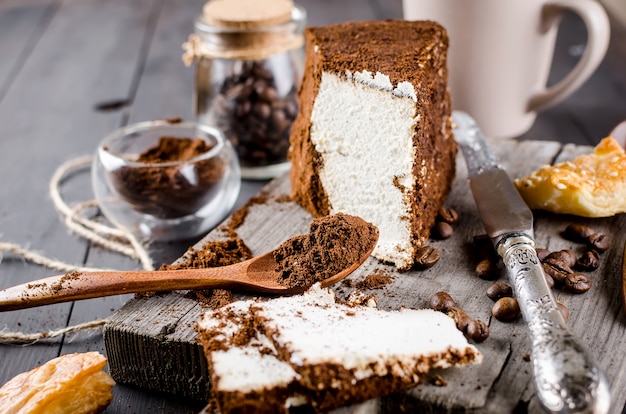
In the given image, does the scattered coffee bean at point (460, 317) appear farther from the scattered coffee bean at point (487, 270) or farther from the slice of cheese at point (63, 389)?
the slice of cheese at point (63, 389)

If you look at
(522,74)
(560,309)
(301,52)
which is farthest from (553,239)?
(301,52)

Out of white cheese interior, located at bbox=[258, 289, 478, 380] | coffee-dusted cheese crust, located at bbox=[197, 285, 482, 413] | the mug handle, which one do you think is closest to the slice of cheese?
coffee-dusted cheese crust, located at bbox=[197, 285, 482, 413]

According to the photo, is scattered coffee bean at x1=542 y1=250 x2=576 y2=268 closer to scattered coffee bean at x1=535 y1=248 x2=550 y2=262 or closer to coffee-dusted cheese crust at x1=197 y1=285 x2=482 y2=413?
scattered coffee bean at x1=535 y1=248 x2=550 y2=262

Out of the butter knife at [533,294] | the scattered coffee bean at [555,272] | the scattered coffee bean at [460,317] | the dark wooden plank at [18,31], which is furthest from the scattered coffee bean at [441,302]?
the dark wooden plank at [18,31]

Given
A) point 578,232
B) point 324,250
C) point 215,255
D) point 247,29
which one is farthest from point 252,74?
point 578,232

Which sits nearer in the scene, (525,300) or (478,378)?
(478,378)

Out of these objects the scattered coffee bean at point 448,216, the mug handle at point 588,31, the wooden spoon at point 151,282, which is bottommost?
the scattered coffee bean at point 448,216

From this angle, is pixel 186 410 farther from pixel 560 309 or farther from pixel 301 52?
pixel 301 52
